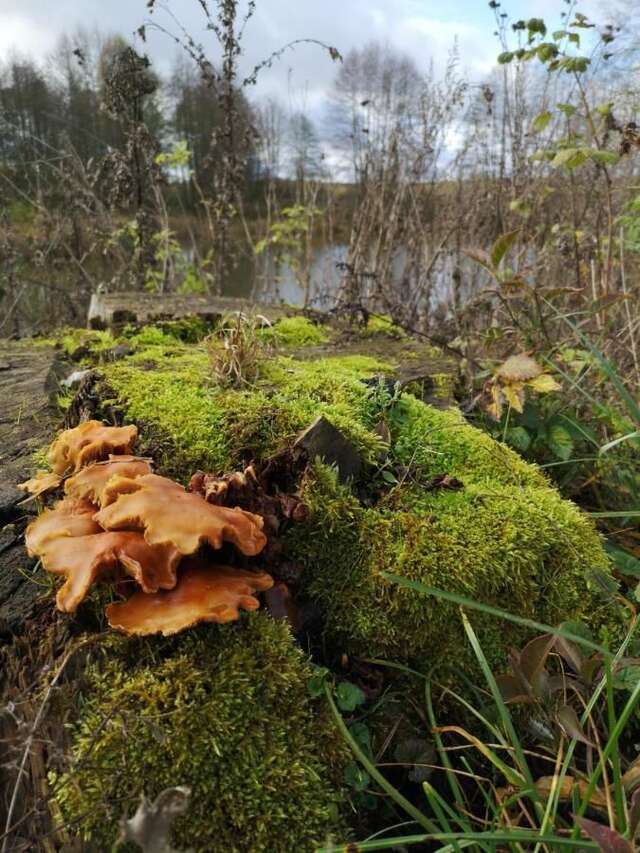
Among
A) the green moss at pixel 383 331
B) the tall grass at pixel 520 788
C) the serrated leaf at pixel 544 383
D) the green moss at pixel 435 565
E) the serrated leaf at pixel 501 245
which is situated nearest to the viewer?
the tall grass at pixel 520 788

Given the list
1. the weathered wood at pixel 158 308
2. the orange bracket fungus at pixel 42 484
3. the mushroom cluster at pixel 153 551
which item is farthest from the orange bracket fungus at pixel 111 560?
the weathered wood at pixel 158 308

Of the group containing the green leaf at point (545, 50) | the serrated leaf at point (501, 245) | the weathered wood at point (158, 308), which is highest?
the green leaf at point (545, 50)

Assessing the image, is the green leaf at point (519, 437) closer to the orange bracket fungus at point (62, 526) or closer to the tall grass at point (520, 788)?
the tall grass at point (520, 788)

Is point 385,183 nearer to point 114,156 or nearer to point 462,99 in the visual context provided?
point 462,99

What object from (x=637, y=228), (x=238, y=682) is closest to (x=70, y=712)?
(x=238, y=682)

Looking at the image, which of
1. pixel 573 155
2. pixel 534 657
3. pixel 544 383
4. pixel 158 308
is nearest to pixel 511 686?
pixel 534 657
